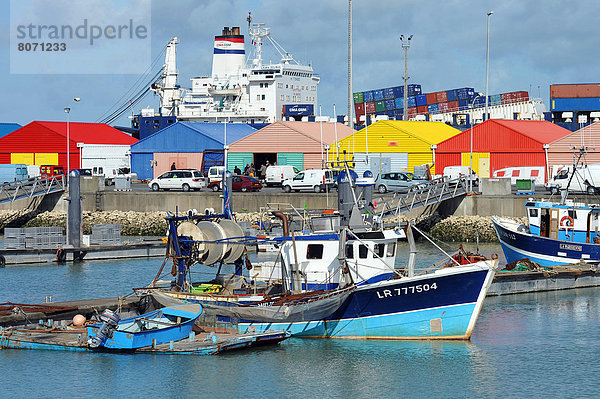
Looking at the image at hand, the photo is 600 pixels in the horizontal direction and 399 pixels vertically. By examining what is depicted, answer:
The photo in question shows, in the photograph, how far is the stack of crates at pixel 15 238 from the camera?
43031 mm

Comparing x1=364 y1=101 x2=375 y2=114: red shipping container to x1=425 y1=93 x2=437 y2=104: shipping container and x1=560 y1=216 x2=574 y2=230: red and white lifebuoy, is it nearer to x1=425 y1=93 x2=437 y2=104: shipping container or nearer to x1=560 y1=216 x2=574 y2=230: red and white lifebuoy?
x1=425 y1=93 x2=437 y2=104: shipping container

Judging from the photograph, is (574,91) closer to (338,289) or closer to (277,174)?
(277,174)

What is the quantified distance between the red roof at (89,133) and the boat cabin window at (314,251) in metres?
55.9


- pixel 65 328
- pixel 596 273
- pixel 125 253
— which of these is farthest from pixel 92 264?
pixel 596 273

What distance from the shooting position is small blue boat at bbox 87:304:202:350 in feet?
80.8

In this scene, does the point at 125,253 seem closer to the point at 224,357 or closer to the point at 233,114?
the point at 224,357

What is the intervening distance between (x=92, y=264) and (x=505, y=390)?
24.8m

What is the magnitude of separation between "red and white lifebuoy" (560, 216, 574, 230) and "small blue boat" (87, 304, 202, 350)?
1808 centimetres

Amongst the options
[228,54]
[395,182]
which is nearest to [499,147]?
[395,182]

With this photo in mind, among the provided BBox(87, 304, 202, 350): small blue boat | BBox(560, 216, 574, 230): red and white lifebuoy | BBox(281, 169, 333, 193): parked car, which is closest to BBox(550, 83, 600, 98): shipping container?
BBox(281, 169, 333, 193): parked car

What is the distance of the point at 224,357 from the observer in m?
24.7

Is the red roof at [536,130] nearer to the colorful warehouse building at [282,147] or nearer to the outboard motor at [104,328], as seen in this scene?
the colorful warehouse building at [282,147]

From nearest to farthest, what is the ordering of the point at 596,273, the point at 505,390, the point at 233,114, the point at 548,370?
1. the point at 505,390
2. the point at 548,370
3. the point at 596,273
4. the point at 233,114

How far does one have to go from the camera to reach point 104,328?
81.1 ft
